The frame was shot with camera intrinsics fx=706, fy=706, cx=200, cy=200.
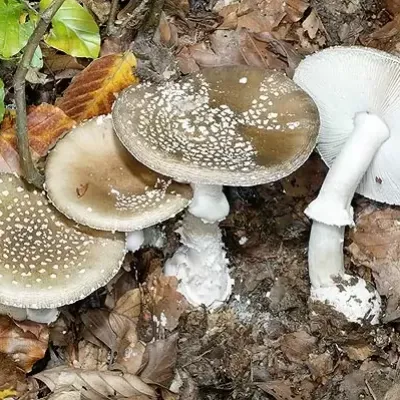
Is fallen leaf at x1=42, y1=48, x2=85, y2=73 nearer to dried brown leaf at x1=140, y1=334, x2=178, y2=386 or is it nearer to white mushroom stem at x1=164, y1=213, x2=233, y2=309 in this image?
white mushroom stem at x1=164, y1=213, x2=233, y2=309

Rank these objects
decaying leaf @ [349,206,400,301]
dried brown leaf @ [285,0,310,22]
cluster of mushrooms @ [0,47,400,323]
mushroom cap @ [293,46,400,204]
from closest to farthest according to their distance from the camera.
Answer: cluster of mushrooms @ [0,47,400,323], mushroom cap @ [293,46,400,204], decaying leaf @ [349,206,400,301], dried brown leaf @ [285,0,310,22]

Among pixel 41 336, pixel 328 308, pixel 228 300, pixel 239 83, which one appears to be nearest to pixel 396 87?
pixel 239 83

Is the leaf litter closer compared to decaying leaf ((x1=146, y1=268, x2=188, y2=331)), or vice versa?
the leaf litter

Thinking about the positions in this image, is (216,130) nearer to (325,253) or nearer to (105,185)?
(105,185)

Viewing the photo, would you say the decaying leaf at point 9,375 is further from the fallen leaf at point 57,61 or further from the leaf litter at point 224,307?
the fallen leaf at point 57,61

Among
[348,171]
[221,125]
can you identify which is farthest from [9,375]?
[348,171]

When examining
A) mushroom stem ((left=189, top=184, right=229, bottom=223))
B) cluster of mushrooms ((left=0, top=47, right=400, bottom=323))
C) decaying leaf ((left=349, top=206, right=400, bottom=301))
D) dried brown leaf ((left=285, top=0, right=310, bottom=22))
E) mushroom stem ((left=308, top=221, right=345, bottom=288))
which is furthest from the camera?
dried brown leaf ((left=285, top=0, right=310, bottom=22))

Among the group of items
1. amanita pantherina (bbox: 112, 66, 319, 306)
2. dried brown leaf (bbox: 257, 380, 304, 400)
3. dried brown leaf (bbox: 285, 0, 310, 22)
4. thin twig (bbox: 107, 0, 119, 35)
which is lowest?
dried brown leaf (bbox: 257, 380, 304, 400)

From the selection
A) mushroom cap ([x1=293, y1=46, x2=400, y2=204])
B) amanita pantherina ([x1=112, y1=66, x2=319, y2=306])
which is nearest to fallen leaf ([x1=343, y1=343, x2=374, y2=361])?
mushroom cap ([x1=293, y1=46, x2=400, y2=204])
